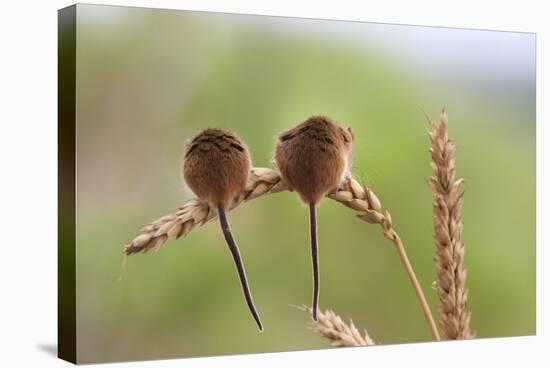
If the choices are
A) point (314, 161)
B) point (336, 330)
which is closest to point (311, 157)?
point (314, 161)

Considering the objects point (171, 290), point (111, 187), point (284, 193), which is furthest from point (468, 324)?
point (111, 187)

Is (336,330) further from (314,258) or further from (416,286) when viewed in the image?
(416,286)

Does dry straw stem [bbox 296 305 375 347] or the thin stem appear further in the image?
the thin stem

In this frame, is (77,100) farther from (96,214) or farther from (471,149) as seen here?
(471,149)

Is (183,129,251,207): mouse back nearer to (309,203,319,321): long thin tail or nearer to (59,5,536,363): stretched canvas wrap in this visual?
(59,5,536,363): stretched canvas wrap

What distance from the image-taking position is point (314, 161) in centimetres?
488

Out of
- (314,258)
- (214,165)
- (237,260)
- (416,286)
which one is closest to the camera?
(214,165)

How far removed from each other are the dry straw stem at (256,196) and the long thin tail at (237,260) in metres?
0.05

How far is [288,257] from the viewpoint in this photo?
16.2ft

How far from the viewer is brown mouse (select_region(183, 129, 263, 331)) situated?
4.71m

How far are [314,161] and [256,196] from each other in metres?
0.30

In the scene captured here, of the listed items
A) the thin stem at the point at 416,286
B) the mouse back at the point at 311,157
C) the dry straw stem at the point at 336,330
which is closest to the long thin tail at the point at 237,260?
the dry straw stem at the point at 336,330

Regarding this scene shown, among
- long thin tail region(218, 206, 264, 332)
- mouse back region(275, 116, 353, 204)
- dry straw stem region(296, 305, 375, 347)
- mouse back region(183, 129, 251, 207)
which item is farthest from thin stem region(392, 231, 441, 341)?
mouse back region(183, 129, 251, 207)

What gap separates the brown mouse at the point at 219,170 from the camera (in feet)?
15.4
